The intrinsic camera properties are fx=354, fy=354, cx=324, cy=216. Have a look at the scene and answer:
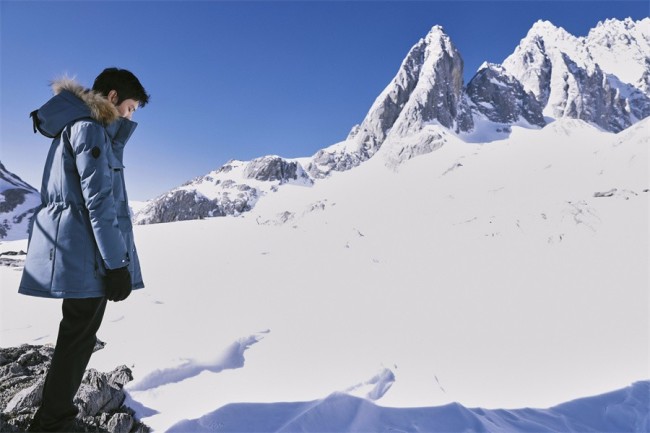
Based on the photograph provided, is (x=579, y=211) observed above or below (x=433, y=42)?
below

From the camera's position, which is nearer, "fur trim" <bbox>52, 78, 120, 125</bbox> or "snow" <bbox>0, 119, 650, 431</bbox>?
"fur trim" <bbox>52, 78, 120, 125</bbox>

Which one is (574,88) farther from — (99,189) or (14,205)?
(14,205)

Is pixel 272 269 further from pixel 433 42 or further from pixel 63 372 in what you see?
pixel 433 42

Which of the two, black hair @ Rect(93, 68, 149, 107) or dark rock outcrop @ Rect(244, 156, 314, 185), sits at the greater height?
dark rock outcrop @ Rect(244, 156, 314, 185)

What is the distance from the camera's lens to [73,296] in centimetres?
227

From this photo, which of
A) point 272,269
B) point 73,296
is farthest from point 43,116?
point 272,269

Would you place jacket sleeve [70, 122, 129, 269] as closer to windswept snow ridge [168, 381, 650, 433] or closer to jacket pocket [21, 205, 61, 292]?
jacket pocket [21, 205, 61, 292]

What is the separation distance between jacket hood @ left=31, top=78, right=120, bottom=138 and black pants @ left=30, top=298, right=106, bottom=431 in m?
1.21

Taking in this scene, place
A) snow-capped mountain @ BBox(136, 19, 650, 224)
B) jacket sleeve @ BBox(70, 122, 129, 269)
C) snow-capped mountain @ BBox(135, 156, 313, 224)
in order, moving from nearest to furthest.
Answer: jacket sleeve @ BBox(70, 122, 129, 269), snow-capped mountain @ BBox(136, 19, 650, 224), snow-capped mountain @ BBox(135, 156, 313, 224)

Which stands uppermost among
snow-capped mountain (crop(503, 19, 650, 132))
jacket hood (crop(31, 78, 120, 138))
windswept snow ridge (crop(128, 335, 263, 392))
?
snow-capped mountain (crop(503, 19, 650, 132))

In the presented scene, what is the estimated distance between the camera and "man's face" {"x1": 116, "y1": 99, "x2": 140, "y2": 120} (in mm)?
2790

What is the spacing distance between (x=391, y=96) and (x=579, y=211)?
11854 centimetres

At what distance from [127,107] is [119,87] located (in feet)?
0.51

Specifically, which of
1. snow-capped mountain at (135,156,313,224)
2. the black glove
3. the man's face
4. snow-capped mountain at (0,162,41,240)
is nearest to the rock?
the black glove
